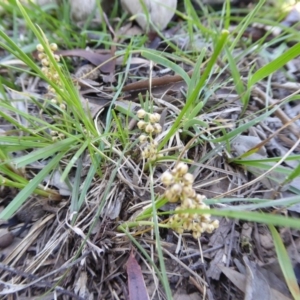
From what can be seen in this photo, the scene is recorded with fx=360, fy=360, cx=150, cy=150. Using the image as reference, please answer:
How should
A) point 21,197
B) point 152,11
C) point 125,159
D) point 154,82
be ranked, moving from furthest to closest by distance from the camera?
point 152,11 → point 154,82 → point 125,159 → point 21,197

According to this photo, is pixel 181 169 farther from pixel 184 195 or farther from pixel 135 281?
pixel 135 281

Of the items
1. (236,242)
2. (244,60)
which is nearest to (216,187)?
(236,242)

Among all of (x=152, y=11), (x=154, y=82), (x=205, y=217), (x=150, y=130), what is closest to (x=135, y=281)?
(x=205, y=217)

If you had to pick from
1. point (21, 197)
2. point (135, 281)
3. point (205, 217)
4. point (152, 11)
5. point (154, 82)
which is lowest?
point (135, 281)

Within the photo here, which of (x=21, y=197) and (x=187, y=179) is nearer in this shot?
(x=187, y=179)

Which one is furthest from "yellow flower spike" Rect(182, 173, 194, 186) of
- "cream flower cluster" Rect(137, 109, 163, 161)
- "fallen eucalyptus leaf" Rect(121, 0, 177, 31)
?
"fallen eucalyptus leaf" Rect(121, 0, 177, 31)

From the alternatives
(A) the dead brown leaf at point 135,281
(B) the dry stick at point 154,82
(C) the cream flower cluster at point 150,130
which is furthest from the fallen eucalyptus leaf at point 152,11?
(A) the dead brown leaf at point 135,281

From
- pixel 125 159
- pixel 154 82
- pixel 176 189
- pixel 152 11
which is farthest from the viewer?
pixel 152 11

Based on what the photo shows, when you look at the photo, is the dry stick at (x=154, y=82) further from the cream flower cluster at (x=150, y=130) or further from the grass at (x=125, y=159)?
the cream flower cluster at (x=150, y=130)

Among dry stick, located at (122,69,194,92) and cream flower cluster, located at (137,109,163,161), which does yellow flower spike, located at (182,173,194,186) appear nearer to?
cream flower cluster, located at (137,109,163,161)
